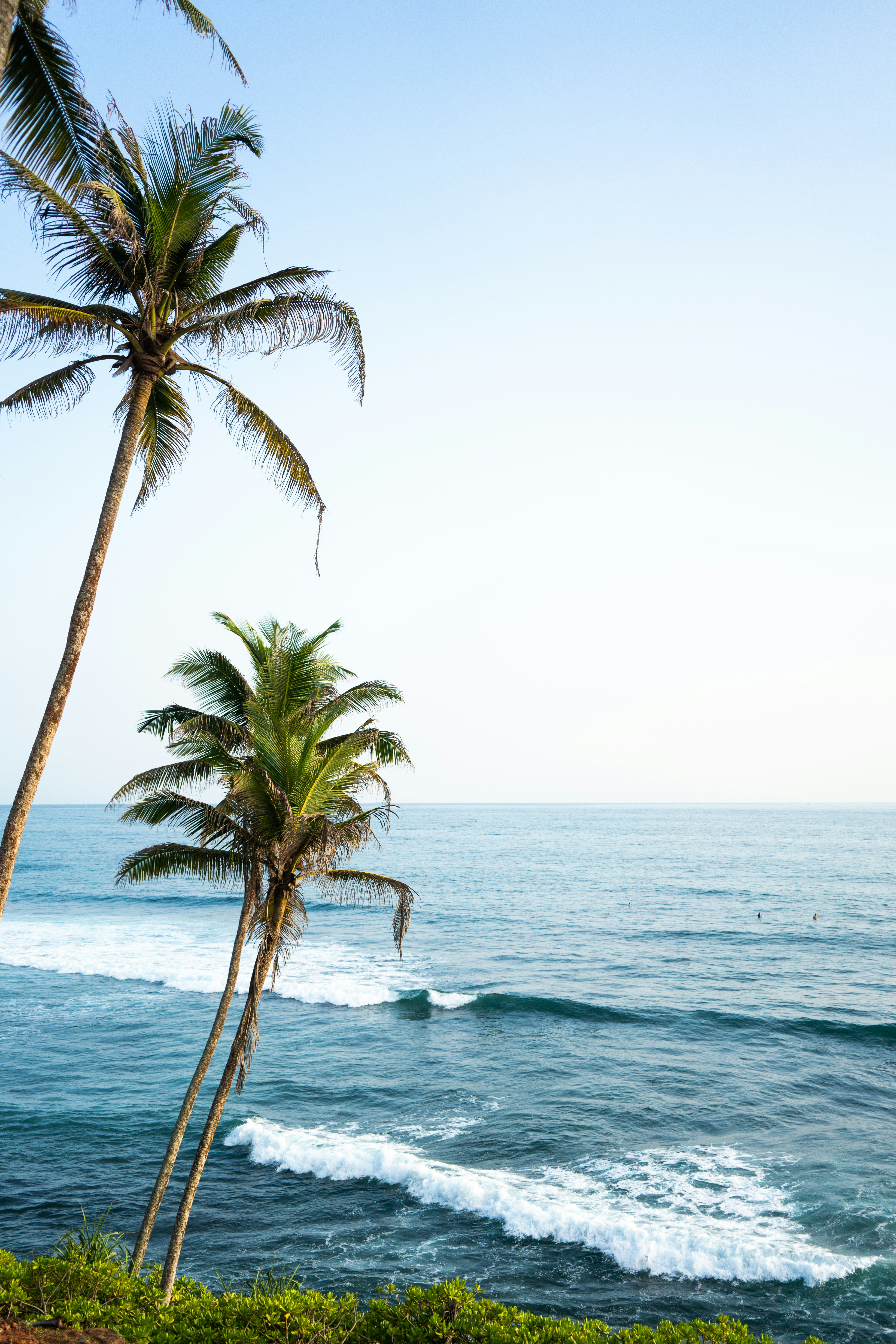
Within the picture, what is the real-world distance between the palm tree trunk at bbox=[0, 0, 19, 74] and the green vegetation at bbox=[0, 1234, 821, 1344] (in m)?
10.2

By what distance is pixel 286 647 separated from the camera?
1155cm

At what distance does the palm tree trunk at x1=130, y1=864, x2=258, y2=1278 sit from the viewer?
438 inches

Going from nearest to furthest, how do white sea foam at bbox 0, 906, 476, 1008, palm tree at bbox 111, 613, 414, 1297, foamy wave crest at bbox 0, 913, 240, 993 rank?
palm tree at bbox 111, 613, 414, 1297, white sea foam at bbox 0, 906, 476, 1008, foamy wave crest at bbox 0, 913, 240, 993

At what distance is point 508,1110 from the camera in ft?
71.4

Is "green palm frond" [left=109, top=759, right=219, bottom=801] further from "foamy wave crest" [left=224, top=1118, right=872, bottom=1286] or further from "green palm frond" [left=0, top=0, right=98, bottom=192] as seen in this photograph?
"foamy wave crest" [left=224, top=1118, right=872, bottom=1286]

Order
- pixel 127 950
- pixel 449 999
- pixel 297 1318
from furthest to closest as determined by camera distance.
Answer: pixel 127 950
pixel 449 999
pixel 297 1318

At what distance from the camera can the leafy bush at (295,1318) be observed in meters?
7.37

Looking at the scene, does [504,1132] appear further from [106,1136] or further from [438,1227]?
[106,1136]

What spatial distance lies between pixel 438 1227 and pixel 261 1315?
9689 mm

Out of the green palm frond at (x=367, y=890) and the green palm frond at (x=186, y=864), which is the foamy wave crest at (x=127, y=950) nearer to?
the green palm frond at (x=186, y=864)

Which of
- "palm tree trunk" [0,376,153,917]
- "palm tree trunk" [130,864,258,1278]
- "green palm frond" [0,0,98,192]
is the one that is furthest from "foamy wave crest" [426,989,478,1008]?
"green palm frond" [0,0,98,192]

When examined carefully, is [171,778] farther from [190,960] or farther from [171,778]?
[190,960]

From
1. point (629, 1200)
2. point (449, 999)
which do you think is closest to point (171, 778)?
point (629, 1200)

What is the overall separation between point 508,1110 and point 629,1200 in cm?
560
